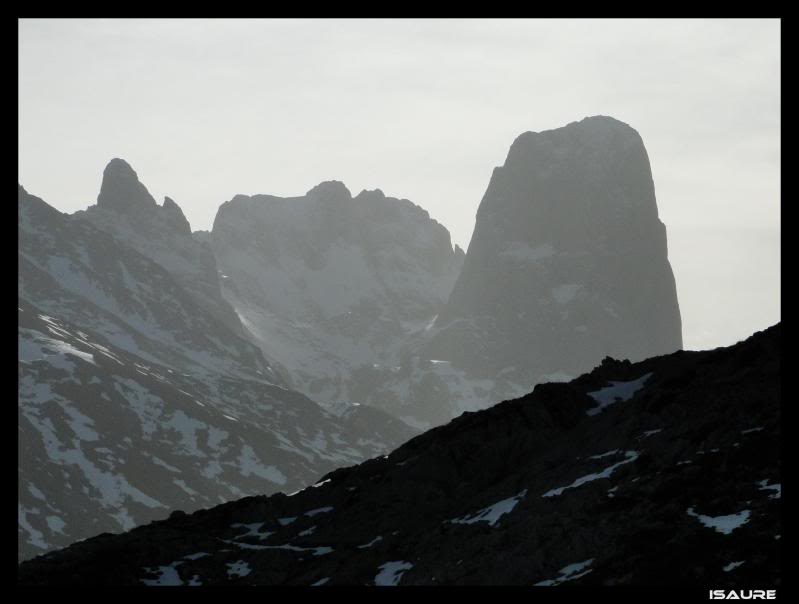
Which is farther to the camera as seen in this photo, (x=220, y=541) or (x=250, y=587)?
(x=220, y=541)

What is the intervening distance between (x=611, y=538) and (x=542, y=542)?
13.1 ft

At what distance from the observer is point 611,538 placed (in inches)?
2267

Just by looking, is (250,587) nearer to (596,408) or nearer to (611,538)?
(611,538)

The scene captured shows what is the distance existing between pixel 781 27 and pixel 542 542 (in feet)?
111

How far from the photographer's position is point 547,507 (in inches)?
2552

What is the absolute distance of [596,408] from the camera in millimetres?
83812

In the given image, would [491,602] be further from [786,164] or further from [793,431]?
[786,164]

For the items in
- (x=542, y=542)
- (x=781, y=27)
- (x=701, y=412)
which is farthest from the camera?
(x=701, y=412)

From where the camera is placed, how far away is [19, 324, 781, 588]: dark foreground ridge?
54688 millimetres

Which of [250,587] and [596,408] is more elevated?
[596,408]

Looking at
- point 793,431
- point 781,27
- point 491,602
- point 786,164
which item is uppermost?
point 781,27

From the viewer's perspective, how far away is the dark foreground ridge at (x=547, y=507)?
179ft
